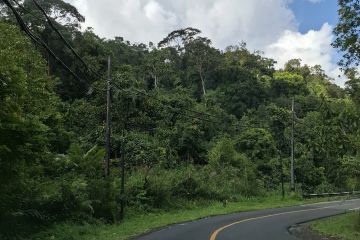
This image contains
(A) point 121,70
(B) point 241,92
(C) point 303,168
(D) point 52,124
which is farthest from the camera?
(B) point 241,92

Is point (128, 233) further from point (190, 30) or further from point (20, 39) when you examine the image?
point (190, 30)

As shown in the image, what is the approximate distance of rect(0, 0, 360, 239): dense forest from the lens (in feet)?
53.7

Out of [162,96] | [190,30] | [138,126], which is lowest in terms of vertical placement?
A: [138,126]

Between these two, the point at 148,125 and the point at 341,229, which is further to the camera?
the point at 148,125

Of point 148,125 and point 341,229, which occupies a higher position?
point 148,125

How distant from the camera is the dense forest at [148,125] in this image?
16375 millimetres

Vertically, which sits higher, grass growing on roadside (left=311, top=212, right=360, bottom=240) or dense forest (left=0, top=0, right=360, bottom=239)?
dense forest (left=0, top=0, right=360, bottom=239)

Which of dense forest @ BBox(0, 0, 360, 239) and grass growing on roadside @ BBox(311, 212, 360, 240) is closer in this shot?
dense forest @ BBox(0, 0, 360, 239)

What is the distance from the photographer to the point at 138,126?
1882 inches

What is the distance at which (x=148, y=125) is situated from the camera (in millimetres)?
49000

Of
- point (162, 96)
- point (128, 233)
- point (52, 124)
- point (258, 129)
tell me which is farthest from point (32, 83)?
point (258, 129)

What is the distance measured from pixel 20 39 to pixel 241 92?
169 feet

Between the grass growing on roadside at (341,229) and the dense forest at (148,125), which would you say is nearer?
the dense forest at (148,125)

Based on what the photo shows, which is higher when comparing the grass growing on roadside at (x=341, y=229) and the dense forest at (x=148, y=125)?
the dense forest at (x=148, y=125)
